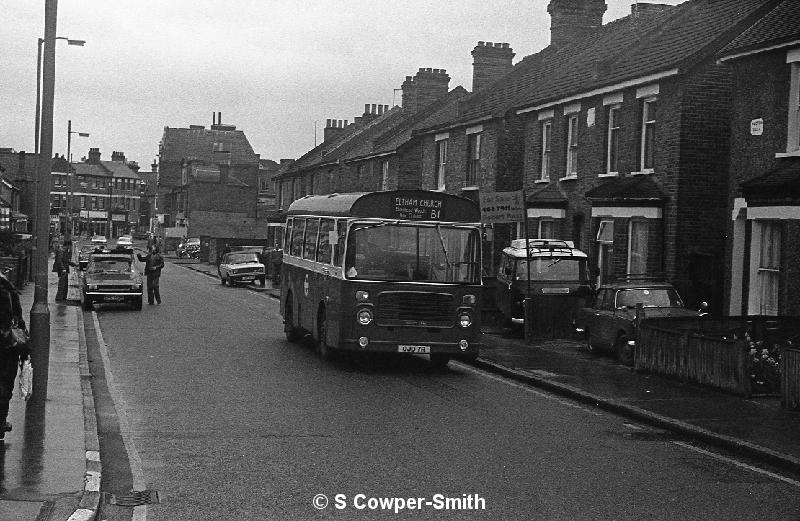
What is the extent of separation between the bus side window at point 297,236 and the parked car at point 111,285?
1155 centimetres

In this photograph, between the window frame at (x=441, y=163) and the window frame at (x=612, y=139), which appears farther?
the window frame at (x=441, y=163)

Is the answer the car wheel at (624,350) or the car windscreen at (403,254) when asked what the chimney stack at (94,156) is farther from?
the car windscreen at (403,254)

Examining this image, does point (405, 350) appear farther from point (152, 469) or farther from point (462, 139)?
point (462, 139)

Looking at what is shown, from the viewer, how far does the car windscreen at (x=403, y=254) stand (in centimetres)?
1844

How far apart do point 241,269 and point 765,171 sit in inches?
1277

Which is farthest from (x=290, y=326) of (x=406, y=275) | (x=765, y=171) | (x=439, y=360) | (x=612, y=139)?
(x=612, y=139)

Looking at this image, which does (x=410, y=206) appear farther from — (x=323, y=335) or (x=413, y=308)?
(x=323, y=335)

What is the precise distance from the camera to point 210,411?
13.8 meters

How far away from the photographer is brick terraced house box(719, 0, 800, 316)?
21438 mm

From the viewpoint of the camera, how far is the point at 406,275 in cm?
1848

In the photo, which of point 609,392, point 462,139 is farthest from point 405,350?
point 462,139

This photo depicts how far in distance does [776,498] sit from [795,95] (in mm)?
→ 14268

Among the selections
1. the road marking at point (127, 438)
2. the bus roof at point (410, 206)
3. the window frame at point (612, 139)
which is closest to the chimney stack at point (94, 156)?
the window frame at point (612, 139)

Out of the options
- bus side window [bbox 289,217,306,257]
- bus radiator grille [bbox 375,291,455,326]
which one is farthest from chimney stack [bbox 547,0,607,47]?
bus radiator grille [bbox 375,291,455,326]
